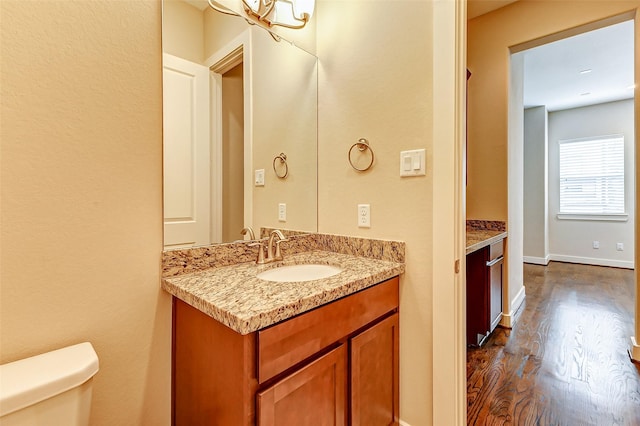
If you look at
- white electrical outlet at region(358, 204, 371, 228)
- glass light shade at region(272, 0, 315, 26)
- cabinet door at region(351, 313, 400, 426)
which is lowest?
cabinet door at region(351, 313, 400, 426)

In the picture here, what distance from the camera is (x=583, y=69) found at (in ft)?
12.3

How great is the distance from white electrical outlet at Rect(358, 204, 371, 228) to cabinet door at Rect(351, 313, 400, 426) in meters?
0.45

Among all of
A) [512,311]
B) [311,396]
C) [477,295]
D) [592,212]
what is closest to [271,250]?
[311,396]

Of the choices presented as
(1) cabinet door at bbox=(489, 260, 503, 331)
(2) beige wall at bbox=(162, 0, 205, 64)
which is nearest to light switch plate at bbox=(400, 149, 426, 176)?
(2) beige wall at bbox=(162, 0, 205, 64)

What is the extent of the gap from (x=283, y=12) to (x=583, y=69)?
421 centimetres

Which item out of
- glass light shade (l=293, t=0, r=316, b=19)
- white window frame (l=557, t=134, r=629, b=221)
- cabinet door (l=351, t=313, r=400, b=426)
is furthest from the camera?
white window frame (l=557, t=134, r=629, b=221)

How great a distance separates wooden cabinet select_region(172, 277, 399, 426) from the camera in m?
0.81

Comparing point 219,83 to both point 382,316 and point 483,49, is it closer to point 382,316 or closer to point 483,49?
point 382,316

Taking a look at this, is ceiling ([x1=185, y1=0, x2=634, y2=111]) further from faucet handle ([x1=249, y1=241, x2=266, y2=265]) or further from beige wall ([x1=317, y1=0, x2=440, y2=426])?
faucet handle ([x1=249, y1=241, x2=266, y2=265])

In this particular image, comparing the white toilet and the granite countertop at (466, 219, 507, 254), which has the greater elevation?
the granite countertop at (466, 219, 507, 254)

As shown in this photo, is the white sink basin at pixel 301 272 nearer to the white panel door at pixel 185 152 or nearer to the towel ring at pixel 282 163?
the white panel door at pixel 185 152

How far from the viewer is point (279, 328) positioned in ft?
2.76

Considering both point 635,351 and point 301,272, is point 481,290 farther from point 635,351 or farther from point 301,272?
point 301,272

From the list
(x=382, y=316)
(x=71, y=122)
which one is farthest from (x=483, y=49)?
(x=71, y=122)
